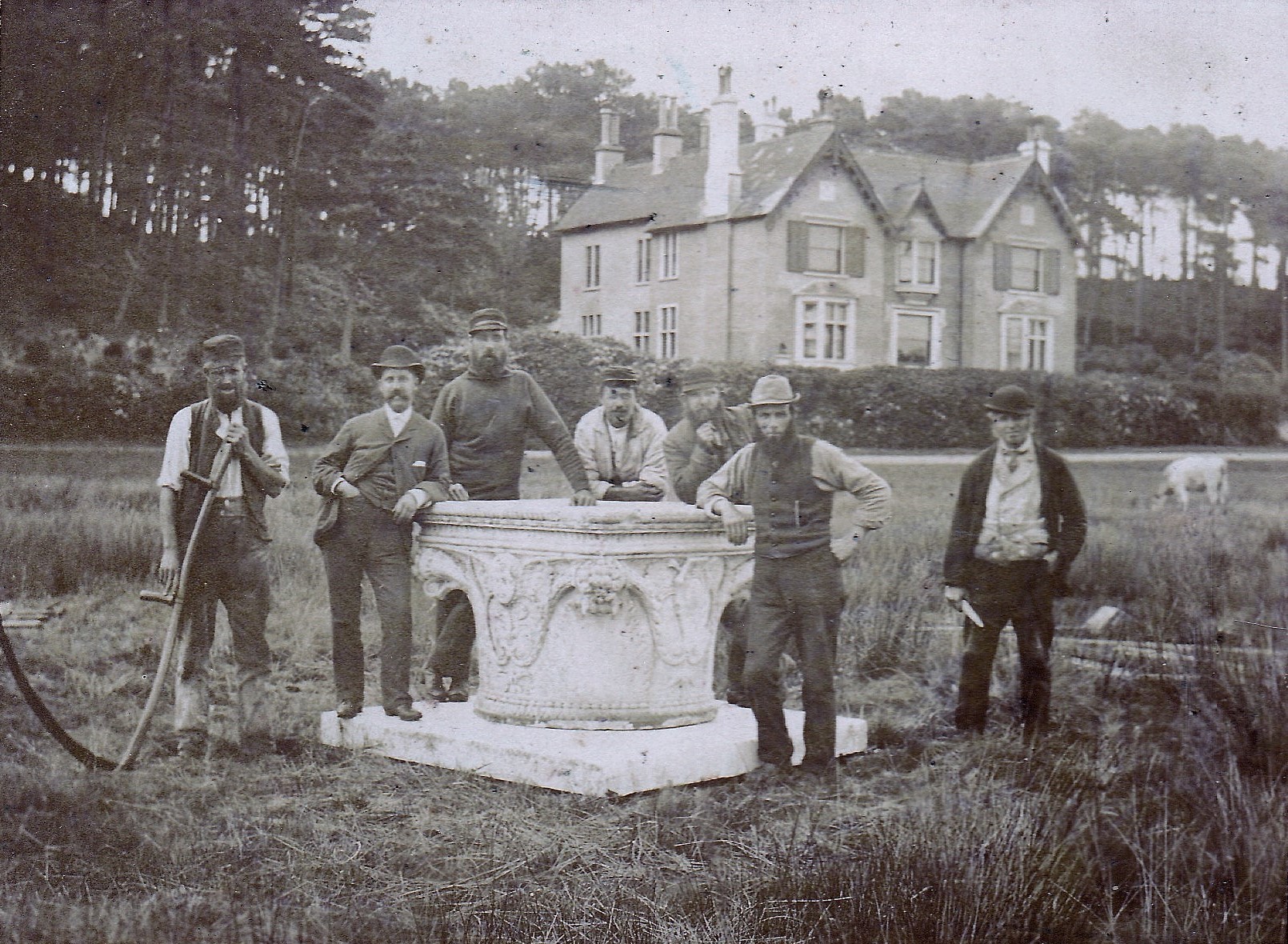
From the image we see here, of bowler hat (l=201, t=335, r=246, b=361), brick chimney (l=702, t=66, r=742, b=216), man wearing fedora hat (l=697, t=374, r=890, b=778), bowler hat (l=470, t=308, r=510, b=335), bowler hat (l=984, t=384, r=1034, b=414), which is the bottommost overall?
man wearing fedora hat (l=697, t=374, r=890, b=778)

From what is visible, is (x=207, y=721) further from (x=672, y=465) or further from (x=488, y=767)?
(x=672, y=465)

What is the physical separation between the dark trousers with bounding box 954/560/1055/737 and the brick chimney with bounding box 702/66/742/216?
2343 mm

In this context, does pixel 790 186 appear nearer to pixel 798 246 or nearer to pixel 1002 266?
pixel 798 246

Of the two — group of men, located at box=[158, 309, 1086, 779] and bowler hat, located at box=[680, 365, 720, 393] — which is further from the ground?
bowler hat, located at box=[680, 365, 720, 393]

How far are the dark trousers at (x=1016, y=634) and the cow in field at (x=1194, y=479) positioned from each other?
356 centimetres

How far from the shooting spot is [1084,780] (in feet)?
15.8

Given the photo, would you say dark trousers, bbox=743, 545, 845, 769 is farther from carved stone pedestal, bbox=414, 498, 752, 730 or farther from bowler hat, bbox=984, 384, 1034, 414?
bowler hat, bbox=984, 384, 1034, 414

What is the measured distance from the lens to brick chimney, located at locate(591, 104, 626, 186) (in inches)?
240

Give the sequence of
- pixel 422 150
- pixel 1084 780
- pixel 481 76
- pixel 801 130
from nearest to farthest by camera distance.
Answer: pixel 1084 780 < pixel 481 76 < pixel 422 150 < pixel 801 130

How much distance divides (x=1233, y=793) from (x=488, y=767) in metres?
2.87

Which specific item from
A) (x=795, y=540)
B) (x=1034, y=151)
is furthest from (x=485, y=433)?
(x=1034, y=151)

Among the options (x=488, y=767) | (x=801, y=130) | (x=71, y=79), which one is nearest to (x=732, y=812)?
(x=488, y=767)

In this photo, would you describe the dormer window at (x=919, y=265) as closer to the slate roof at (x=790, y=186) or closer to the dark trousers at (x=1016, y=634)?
the slate roof at (x=790, y=186)

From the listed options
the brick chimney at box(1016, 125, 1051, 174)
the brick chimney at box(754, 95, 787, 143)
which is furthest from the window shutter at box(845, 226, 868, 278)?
the brick chimney at box(754, 95, 787, 143)
